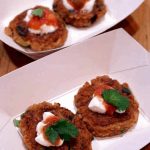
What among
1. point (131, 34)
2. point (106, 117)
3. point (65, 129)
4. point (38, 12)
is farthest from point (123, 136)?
point (38, 12)

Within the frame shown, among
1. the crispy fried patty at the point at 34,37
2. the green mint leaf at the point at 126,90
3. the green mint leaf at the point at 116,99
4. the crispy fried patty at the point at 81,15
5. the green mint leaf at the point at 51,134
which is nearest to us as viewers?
the green mint leaf at the point at 51,134

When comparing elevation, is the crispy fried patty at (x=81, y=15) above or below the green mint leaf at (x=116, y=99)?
above

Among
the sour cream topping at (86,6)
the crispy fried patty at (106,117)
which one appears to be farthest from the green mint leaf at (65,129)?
the sour cream topping at (86,6)

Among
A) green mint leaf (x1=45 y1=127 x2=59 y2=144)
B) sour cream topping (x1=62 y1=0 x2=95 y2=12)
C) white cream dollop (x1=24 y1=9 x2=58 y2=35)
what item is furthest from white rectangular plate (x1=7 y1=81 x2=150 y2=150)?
sour cream topping (x1=62 y1=0 x2=95 y2=12)

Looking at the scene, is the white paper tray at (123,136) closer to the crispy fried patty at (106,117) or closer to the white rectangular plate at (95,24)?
the crispy fried patty at (106,117)

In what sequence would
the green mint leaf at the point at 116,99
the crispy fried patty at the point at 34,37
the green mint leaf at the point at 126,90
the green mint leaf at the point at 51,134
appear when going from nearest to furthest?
the green mint leaf at the point at 51,134 < the green mint leaf at the point at 116,99 < the green mint leaf at the point at 126,90 < the crispy fried patty at the point at 34,37

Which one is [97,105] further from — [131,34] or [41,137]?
[131,34]

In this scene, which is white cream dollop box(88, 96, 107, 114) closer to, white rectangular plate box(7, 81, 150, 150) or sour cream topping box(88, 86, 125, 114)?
sour cream topping box(88, 86, 125, 114)

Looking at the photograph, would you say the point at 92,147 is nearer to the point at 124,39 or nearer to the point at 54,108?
the point at 54,108
